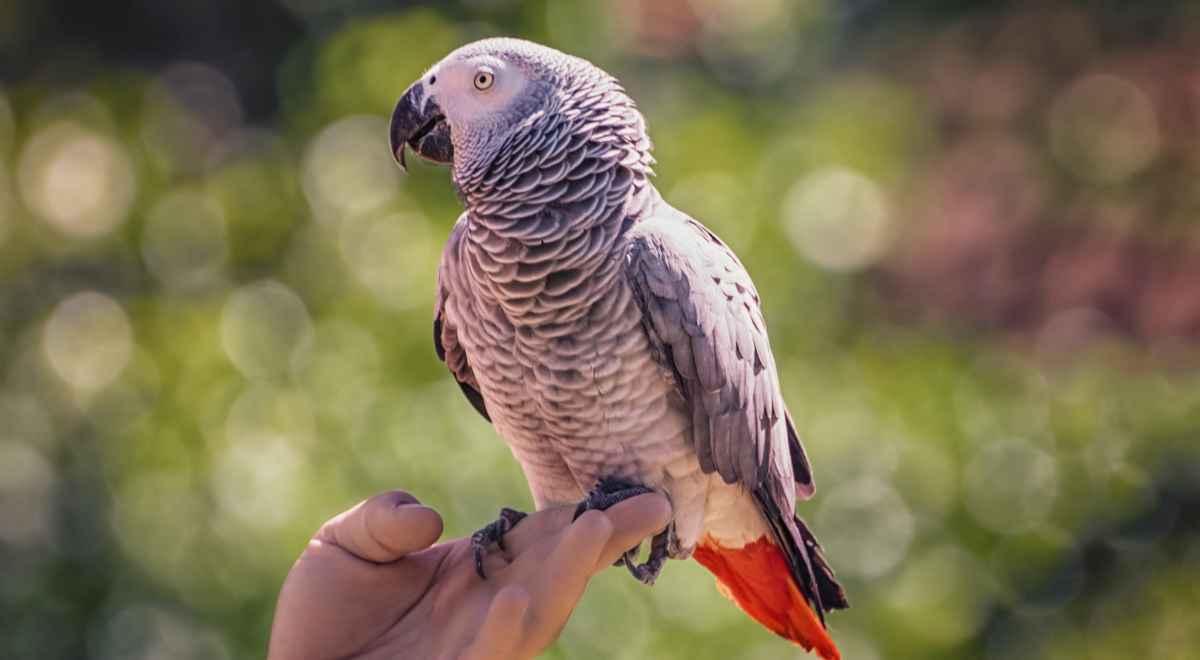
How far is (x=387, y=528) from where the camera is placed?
34.6 inches

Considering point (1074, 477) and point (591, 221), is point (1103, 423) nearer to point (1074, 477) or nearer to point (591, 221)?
point (1074, 477)

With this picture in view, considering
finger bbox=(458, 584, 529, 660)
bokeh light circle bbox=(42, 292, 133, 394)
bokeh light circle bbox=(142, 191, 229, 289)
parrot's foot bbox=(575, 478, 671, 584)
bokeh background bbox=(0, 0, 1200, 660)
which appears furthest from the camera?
bokeh light circle bbox=(142, 191, 229, 289)

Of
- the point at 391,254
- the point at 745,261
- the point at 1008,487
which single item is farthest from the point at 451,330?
the point at 1008,487

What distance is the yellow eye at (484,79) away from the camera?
2.89 feet

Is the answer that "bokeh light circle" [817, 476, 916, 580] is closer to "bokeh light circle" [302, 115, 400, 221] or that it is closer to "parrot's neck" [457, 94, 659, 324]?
"bokeh light circle" [302, 115, 400, 221]

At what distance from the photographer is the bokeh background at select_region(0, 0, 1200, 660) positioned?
2.15 metres

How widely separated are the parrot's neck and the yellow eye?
0.05 metres

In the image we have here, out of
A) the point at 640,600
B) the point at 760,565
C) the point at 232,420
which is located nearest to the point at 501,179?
the point at 760,565

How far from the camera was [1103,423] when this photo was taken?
246cm

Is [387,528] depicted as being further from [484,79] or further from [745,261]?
[745,261]

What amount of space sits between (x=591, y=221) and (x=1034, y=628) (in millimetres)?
1913

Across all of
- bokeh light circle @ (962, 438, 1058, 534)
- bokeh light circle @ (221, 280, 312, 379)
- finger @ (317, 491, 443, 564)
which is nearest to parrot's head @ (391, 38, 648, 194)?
finger @ (317, 491, 443, 564)

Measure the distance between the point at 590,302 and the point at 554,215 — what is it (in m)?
0.07

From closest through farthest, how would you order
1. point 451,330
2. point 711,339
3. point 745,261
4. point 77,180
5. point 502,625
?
1. point 502,625
2. point 711,339
3. point 451,330
4. point 745,261
5. point 77,180
